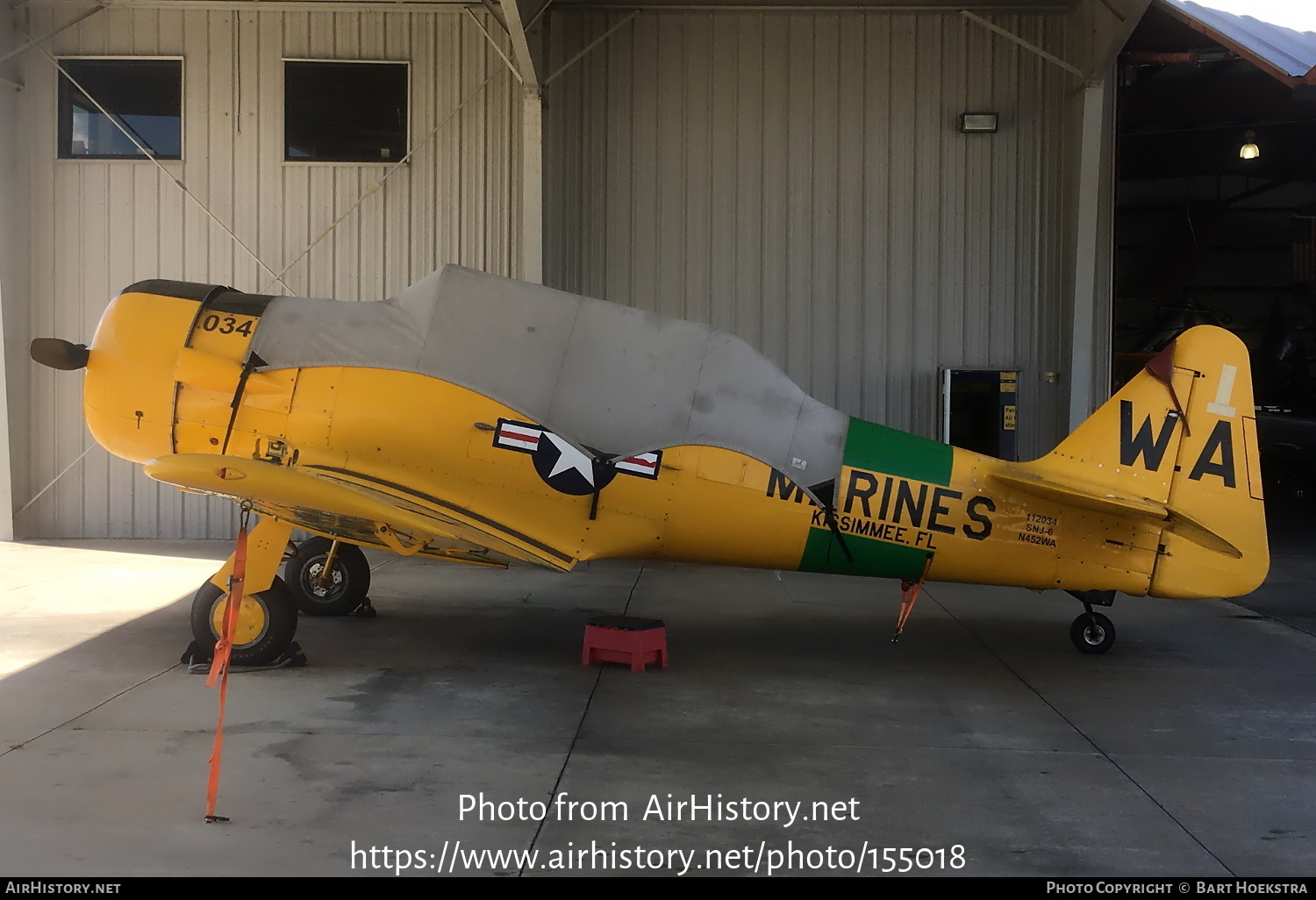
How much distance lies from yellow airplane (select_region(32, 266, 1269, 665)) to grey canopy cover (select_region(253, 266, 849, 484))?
0.01m

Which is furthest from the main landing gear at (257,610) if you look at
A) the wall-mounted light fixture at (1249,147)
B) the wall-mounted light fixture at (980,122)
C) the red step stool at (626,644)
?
the wall-mounted light fixture at (1249,147)

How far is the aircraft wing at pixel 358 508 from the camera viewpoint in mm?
5125

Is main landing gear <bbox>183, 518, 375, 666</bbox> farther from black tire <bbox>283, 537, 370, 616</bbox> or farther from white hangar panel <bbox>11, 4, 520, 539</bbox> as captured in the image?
white hangar panel <bbox>11, 4, 520, 539</bbox>

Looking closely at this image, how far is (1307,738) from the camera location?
5.42m

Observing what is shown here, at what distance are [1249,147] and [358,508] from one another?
62.1 ft

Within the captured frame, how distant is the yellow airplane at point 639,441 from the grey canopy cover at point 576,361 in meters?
0.01

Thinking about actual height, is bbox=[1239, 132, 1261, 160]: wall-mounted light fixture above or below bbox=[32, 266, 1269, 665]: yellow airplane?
above

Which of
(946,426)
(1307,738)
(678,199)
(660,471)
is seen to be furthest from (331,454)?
(946,426)

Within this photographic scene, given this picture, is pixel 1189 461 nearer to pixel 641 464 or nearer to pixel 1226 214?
pixel 641 464

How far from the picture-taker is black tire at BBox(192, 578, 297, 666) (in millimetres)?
6098

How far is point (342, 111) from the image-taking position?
12383mm

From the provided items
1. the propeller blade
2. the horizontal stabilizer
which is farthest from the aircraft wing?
the horizontal stabilizer

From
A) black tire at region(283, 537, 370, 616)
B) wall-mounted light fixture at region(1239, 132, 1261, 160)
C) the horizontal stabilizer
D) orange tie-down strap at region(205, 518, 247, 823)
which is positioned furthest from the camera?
wall-mounted light fixture at region(1239, 132, 1261, 160)

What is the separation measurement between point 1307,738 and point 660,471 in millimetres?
3885
